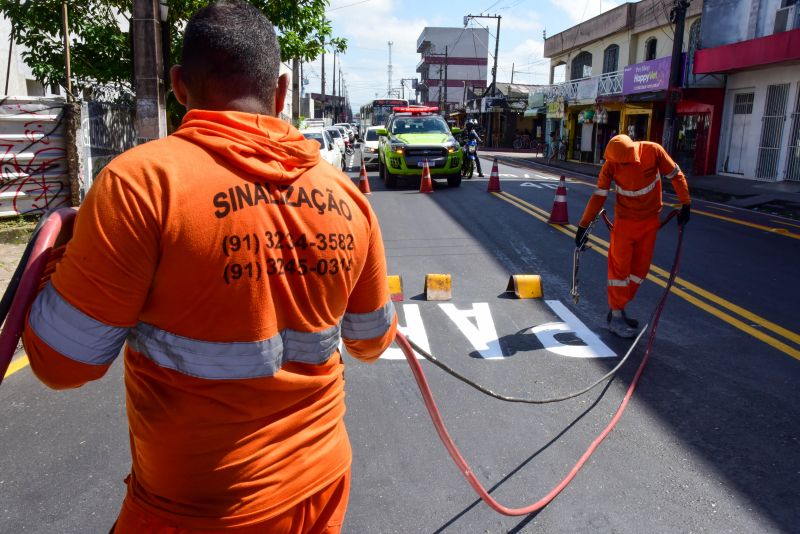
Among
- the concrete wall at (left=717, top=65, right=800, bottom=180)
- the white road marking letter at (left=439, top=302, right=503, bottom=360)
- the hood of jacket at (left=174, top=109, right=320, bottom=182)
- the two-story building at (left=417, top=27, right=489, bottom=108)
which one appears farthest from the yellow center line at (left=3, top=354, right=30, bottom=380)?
the two-story building at (left=417, top=27, right=489, bottom=108)

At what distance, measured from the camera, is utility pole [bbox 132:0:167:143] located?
30.8 feet

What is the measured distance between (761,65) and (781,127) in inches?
82.3

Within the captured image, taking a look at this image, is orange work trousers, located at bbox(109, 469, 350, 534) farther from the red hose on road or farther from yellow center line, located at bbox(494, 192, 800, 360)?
yellow center line, located at bbox(494, 192, 800, 360)

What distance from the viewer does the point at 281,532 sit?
160 cm

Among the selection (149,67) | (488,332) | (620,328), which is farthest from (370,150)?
(620,328)

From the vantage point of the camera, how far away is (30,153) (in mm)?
10023

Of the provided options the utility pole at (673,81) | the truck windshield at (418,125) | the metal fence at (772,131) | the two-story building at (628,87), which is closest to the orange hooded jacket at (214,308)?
the truck windshield at (418,125)

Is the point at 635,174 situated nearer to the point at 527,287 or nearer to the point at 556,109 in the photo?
the point at 527,287

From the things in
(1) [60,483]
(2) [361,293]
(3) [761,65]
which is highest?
(3) [761,65]

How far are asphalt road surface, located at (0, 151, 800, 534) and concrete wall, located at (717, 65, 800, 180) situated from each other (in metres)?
15.7

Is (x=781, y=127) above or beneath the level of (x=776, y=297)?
above

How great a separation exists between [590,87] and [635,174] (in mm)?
30471

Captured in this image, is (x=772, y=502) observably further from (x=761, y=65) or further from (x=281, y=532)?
(x=761, y=65)

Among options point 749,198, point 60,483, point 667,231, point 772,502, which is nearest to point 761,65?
point 749,198
